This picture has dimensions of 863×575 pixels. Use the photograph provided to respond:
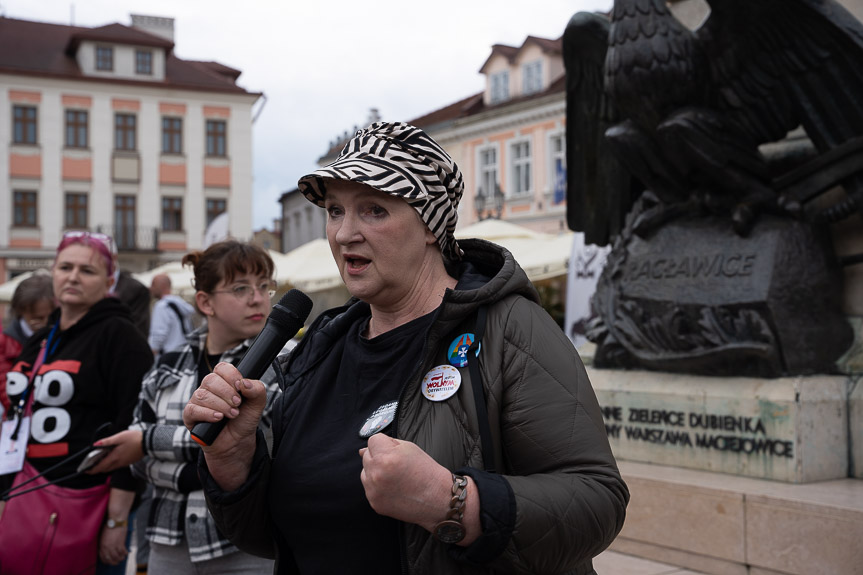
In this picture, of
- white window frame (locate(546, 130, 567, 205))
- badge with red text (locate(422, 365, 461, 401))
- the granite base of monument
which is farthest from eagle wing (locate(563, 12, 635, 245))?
white window frame (locate(546, 130, 567, 205))

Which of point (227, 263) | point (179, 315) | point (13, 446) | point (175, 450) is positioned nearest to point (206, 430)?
point (175, 450)

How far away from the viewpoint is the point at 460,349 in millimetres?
1889

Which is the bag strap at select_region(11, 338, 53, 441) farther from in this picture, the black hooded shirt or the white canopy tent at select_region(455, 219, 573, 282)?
the white canopy tent at select_region(455, 219, 573, 282)

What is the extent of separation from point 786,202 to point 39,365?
3.71 metres

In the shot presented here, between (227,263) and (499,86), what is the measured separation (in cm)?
3211

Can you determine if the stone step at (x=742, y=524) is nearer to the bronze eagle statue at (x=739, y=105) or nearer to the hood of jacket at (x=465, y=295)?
the bronze eagle statue at (x=739, y=105)

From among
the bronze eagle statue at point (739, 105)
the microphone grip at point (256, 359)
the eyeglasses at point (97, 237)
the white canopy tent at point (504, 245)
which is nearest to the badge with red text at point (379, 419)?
the microphone grip at point (256, 359)

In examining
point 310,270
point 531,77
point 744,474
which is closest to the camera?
point 744,474

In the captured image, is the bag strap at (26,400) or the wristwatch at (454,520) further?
the bag strap at (26,400)

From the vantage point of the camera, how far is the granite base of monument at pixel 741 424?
14.3 ft

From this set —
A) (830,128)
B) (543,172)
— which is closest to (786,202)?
(830,128)

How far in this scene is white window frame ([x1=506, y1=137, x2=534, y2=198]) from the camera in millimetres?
31734

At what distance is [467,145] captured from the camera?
3409cm

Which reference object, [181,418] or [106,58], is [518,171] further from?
[181,418]
